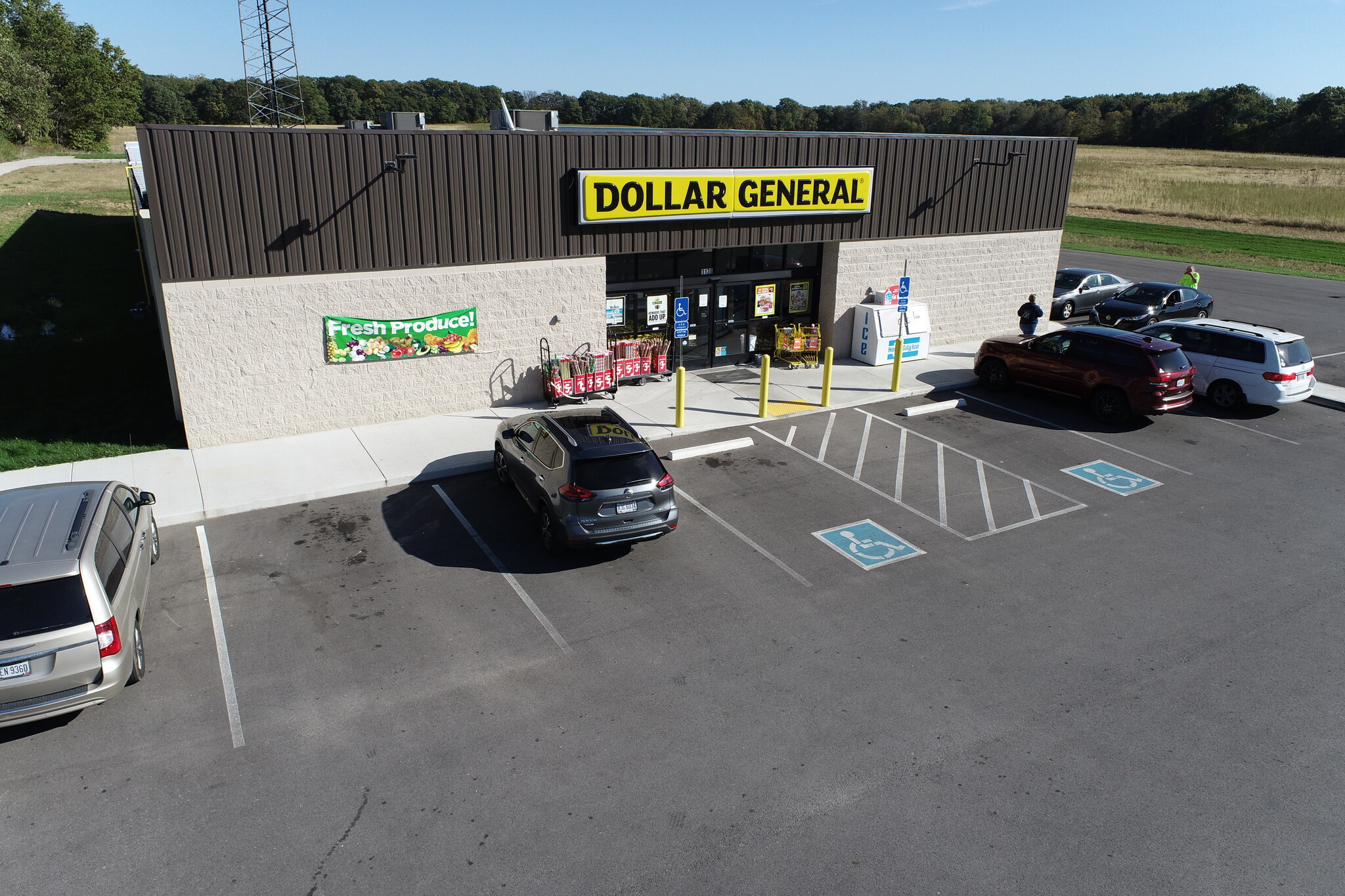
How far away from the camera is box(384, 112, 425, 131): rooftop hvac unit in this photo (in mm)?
17109

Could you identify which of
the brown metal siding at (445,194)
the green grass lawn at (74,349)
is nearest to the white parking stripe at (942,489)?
the brown metal siding at (445,194)

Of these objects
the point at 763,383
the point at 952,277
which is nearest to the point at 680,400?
the point at 763,383

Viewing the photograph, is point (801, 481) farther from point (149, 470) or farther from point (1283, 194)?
point (1283, 194)

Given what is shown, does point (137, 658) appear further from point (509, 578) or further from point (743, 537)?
point (743, 537)

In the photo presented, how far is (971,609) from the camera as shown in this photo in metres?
10.1

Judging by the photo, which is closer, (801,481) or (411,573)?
(411,573)

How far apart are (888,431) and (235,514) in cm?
1118

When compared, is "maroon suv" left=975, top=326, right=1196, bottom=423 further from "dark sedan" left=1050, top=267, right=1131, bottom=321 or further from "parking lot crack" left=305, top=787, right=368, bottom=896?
"parking lot crack" left=305, top=787, right=368, bottom=896

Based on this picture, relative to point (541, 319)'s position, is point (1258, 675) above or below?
below

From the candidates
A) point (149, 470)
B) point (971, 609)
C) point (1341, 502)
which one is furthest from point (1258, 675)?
point (149, 470)

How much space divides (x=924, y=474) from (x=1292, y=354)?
8893 mm

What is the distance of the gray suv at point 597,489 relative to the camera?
10.5 metres

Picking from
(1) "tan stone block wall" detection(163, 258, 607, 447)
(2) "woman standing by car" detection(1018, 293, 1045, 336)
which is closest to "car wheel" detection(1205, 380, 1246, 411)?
(2) "woman standing by car" detection(1018, 293, 1045, 336)

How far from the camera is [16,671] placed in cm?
707
